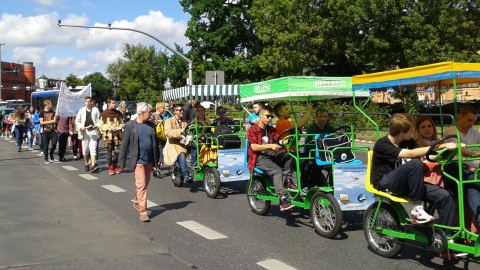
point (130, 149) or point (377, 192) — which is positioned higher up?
point (130, 149)

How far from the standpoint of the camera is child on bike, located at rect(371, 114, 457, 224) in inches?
236

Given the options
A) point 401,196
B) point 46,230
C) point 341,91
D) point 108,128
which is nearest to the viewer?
point 401,196

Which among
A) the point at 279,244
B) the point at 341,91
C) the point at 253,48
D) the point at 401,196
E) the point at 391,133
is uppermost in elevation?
the point at 253,48

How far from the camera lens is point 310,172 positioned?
8.76 metres

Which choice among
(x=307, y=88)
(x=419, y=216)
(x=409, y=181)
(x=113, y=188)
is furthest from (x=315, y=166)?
(x=113, y=188)

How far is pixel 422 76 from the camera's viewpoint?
20.6 feet

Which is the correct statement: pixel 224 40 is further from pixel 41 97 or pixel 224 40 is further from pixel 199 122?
pixel 199 122

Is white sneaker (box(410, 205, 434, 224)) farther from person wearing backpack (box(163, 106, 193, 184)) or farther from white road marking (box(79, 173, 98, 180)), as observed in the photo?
white road marking (box(79, 173, 98, 180))

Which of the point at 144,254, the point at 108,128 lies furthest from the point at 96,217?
the point at 108,128

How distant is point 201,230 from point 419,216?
10.6 feet

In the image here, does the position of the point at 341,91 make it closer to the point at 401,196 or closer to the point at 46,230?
the point at 401,196

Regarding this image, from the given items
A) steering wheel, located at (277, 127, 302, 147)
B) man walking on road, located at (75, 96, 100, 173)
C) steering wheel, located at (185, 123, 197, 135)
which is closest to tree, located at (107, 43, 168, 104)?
man walking on road, located at (75, 96, 100, 173)

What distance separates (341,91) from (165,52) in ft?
205

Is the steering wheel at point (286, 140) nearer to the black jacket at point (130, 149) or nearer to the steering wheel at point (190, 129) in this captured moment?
the black jacket at point (130, 149)
